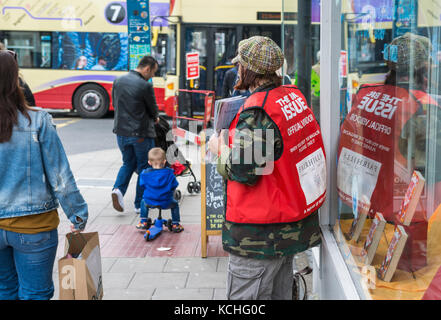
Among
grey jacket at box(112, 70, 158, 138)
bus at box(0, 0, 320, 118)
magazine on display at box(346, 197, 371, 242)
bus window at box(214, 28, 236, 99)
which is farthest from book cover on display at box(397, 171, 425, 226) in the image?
bus at box(0, 0, 320, 118)

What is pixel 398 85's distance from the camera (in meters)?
2.72

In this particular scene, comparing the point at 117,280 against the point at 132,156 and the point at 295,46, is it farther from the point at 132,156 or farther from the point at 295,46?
the point at 295,46

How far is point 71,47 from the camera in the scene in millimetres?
17141

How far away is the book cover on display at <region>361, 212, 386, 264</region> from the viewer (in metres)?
3.09

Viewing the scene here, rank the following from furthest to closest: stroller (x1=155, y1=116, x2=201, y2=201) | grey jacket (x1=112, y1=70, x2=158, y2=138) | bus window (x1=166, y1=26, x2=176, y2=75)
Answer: bus window (x1=166, y1=26, x2=176, y2=75), stroller (x1=155, y1=116, x2=201, y2=201), grey jacket (x1=112, y1=70, x2=158, y2=138)

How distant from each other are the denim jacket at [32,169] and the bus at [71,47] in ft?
44.6

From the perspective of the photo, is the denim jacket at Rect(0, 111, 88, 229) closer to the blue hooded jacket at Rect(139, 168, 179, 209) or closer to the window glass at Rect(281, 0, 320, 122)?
the window glass at Rect(281, 0, 320, 122)

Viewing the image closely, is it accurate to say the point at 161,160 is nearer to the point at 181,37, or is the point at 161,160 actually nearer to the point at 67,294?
the point at 67,294

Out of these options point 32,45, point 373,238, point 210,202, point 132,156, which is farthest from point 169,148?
point 32,45

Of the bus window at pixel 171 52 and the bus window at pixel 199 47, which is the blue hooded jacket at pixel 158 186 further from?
the bus window at pixel 171 52

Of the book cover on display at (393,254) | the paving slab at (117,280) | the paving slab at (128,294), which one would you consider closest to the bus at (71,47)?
the paving slab at (117,280)

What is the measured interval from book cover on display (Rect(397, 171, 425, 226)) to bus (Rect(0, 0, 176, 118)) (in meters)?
14.3

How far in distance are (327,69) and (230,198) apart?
1.41 metres

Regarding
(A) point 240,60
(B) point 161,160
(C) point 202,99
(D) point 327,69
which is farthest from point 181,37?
(A) point 240,60
